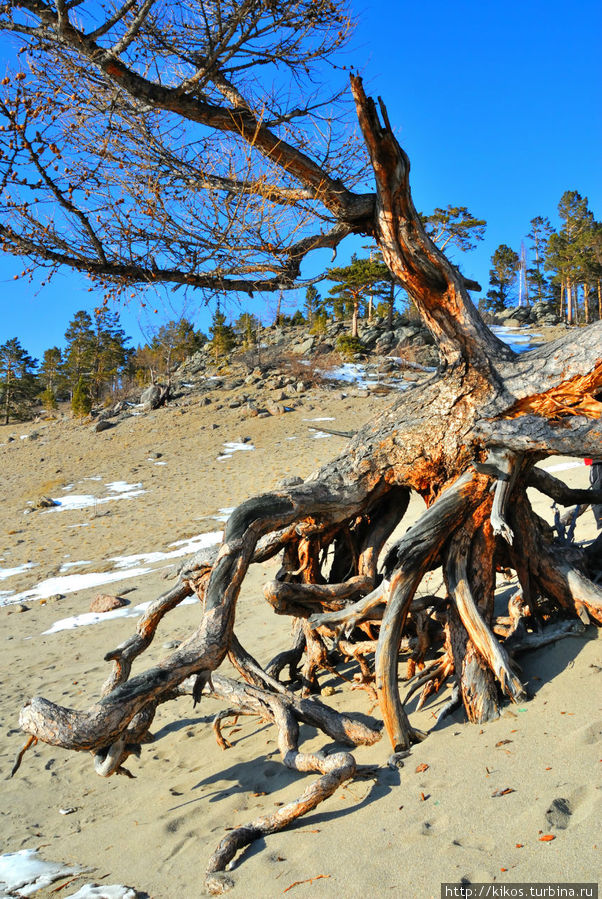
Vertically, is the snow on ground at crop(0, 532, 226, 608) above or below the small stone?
above

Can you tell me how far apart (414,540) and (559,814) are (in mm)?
1948

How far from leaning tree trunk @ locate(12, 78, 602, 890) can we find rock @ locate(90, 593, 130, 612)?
20.1 feet

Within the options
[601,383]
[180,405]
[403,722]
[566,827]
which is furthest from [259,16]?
[180,405]

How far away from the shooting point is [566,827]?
2881 millimetres

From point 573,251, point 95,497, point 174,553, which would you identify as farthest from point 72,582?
point 573,251

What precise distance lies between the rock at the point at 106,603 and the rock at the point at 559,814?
9.23 m

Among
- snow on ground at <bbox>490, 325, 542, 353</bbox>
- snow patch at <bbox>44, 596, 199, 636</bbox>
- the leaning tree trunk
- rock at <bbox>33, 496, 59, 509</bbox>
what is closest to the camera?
the leaning tree trunk

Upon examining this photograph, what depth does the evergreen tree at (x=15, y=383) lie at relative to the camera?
51422 mm

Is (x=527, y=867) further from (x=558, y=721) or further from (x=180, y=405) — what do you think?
(x=180, y=405)

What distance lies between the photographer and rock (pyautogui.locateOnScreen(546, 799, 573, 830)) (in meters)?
2.91

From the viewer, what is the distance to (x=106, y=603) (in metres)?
11.0

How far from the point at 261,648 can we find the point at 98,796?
306 cm

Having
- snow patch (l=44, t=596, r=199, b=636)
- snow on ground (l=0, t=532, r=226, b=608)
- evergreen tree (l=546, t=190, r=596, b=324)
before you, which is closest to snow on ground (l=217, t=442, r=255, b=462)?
snow on ground (l=0, t=532, r=226, b=608)

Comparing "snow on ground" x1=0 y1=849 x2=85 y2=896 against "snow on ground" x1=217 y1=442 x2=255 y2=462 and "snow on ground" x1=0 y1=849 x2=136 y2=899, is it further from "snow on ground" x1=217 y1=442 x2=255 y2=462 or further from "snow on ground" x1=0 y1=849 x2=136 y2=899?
"snow on ground" x1=217 y1=442 x2=255 y2=462
